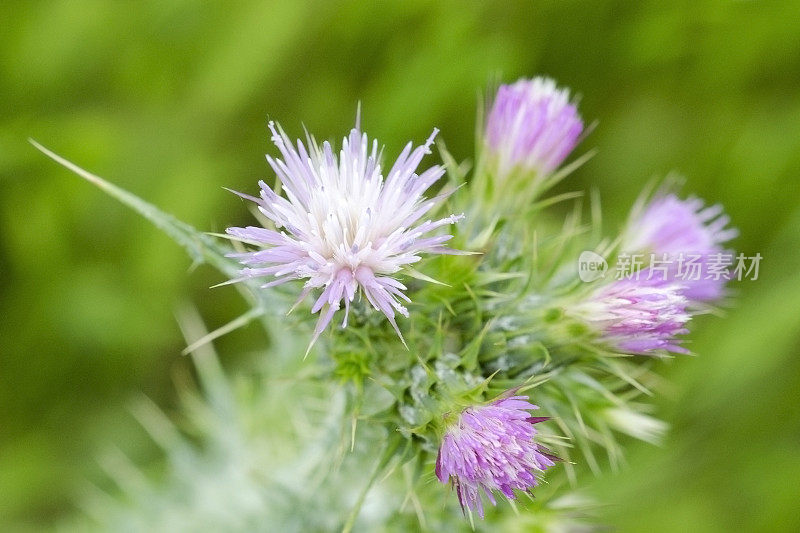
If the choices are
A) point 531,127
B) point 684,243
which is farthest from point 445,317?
point 684,243

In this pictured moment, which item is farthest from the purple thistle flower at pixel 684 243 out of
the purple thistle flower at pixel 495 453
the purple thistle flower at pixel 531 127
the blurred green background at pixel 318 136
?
the blurred green background at pixel 318 136

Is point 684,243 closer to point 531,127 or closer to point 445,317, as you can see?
point 531,127

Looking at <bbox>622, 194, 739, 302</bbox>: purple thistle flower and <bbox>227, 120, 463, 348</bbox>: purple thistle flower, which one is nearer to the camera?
<bbox>227, 120, 463, 348</bbox>: purple thistle flower

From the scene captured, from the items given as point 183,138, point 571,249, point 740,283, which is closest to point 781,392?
point 740,283

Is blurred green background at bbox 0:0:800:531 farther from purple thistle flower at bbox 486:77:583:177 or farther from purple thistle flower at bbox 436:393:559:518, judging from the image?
purple thistle flower at bbox 436:393:559:518

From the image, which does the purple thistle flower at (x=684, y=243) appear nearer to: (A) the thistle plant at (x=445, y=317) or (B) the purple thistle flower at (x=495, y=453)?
(A) the thistle plant at (x=445, y=317)

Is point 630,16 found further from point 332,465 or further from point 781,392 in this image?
point 332,465

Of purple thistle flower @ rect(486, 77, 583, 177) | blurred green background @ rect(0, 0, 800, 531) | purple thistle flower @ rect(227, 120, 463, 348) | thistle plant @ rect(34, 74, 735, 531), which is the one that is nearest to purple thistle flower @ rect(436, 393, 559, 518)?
thistle plant @ rect(34, 74, 735, 531)
